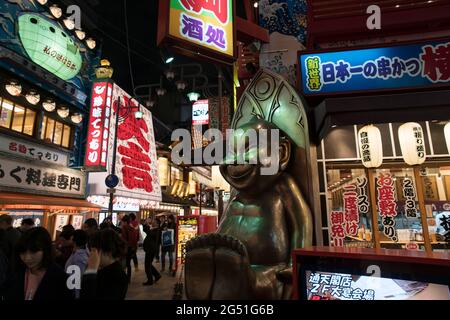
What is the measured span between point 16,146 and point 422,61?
11007 mm

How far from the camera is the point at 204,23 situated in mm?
3695

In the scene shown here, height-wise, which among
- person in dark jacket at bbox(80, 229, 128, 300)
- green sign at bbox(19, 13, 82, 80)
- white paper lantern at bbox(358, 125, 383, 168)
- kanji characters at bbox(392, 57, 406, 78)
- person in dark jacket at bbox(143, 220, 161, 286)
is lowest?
person in dark jacket at bbox(143, 220, 161, 286)

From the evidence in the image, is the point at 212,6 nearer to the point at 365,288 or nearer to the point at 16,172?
the point at 365,288

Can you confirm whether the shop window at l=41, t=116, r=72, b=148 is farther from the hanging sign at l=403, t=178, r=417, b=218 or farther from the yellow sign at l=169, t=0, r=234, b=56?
the hanging sign at l=403, t=178, r=417, b=218

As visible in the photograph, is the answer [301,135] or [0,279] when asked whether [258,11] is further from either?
[0,279]

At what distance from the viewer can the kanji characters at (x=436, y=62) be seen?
3254mm

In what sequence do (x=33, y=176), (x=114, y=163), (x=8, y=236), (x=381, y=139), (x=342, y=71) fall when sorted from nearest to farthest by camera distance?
(x=342, y=71) < (x=8, y=236) < (x=381, y=139) < (x=33, y=176) < (x=114, y=163)

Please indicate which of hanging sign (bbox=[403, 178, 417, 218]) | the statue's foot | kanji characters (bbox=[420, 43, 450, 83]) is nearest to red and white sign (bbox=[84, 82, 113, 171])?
hanging sign (bbox=[403, 178, 417, 218])

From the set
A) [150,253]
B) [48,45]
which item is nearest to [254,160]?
[150,253]

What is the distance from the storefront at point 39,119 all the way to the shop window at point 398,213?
31.7 feet

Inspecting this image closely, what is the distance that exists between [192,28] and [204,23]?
25 centimetres

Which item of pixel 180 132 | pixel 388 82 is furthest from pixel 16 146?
pixel 388 82

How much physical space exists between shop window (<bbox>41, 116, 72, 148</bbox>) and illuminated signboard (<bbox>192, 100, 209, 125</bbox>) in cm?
585

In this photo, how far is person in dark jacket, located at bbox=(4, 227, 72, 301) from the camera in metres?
2.41
